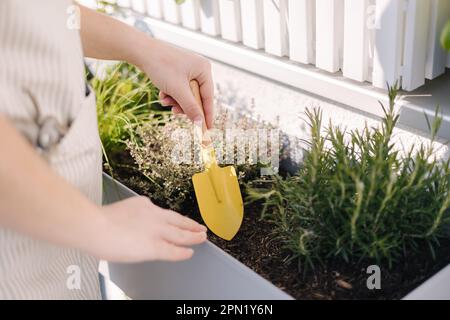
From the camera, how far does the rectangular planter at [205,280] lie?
0.86 meters

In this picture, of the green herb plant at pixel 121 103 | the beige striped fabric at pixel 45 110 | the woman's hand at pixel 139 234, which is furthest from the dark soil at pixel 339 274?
the green herb plant at pixel 121 103

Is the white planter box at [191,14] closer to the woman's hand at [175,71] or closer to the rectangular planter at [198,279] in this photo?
the woman's hand at [175,71]

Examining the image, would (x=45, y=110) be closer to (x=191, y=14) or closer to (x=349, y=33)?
(x=349, y=33)

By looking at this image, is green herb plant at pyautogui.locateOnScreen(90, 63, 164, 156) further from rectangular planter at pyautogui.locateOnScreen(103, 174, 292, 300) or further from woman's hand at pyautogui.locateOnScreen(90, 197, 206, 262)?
woman's hand at pyautogui.locateOnScreen(90, 197, 206, 262)

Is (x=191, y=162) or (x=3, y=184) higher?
(x=3, y=184)

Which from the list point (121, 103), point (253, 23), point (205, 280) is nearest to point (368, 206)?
point (205, 280)

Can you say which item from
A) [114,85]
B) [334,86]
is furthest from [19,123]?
[114,85]

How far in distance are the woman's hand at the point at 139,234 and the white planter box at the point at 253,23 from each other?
0.61 m

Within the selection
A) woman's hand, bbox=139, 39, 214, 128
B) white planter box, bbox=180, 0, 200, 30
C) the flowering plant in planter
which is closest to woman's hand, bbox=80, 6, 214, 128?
woman's hand, bbox=139, 39, 214, 128

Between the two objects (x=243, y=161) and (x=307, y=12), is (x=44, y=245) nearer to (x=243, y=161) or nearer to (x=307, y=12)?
(x=243, y=161)

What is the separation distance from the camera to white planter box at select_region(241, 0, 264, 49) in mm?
1315

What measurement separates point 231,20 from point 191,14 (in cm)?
14
